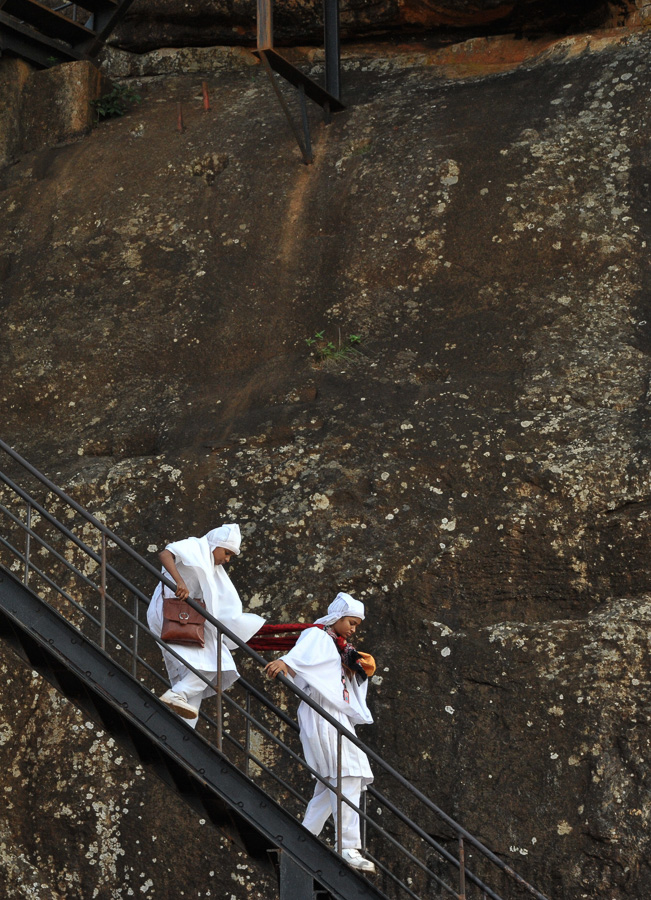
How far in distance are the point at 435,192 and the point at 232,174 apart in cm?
264

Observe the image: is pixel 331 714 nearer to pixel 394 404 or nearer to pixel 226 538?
pixel 226 538

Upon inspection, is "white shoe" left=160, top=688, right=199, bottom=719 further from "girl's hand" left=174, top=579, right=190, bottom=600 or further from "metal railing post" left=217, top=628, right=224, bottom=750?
"girl's hand" left=174, top=579, right=190, bottom=600

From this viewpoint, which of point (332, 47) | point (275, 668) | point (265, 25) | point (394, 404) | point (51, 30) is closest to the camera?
point (275, 668)

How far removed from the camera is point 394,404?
448 inches

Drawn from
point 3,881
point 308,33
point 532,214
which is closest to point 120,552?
point 3,881

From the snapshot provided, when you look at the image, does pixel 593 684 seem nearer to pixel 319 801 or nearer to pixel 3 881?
pixel 319 801

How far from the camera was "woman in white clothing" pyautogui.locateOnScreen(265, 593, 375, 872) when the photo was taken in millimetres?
8109

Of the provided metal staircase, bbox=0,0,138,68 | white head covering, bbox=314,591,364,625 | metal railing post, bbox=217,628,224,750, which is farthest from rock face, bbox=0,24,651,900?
metal railing post, bbox=217,628,224,750

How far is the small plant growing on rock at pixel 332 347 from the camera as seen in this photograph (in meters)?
12.1

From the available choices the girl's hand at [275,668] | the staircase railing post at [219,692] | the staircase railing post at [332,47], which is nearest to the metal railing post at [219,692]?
the staircase railing post at [219,692]

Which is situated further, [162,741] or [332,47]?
[332,47]

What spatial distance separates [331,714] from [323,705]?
122 millimetres

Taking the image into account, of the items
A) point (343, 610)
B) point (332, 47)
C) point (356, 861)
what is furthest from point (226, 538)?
point (332, 47)

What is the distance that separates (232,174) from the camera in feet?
46.4
